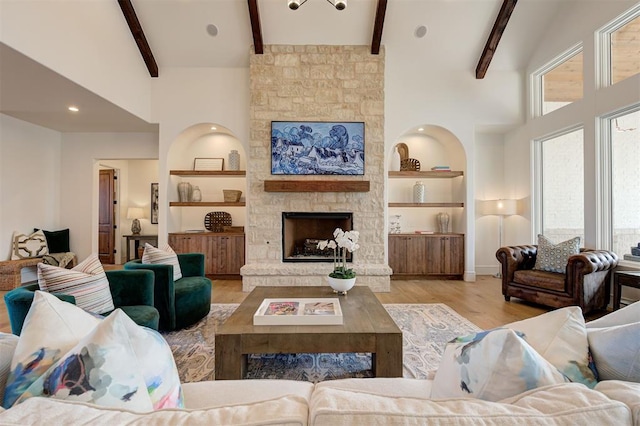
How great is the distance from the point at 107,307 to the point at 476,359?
96.4 inches

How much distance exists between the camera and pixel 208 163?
18.9ft

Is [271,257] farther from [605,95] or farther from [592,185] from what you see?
[605,95]

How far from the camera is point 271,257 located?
489 cm

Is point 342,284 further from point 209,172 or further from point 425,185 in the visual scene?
point 425,185

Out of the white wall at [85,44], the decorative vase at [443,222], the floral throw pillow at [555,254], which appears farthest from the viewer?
the decorative vase at [443,222]

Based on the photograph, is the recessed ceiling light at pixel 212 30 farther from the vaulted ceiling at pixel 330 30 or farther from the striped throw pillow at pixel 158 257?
the striped throw pillow at pixel 158 257

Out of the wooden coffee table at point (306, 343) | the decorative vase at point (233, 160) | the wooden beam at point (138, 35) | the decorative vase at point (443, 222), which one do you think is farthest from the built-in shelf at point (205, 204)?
the wooden coffee table at point (306, 343)

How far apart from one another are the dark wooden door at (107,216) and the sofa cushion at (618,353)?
8258mm

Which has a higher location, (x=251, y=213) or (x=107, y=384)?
(x=251, y=213)

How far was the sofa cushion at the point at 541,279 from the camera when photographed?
3.52 meters

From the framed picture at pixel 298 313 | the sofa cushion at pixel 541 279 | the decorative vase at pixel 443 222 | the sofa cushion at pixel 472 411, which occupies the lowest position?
the sofa cushion at pixel 541 279

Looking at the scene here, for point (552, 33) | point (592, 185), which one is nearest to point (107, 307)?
point (592, 185)

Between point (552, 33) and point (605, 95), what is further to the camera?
point (552, 33)

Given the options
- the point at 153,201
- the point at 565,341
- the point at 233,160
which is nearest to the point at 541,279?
the point at 565,341
